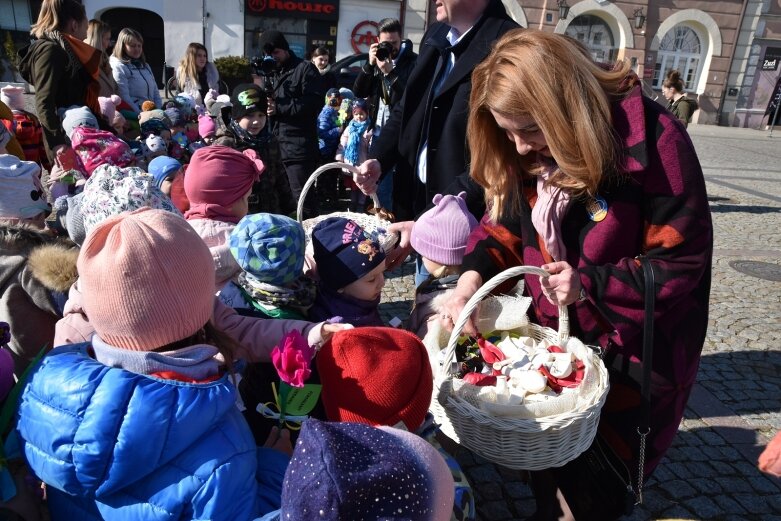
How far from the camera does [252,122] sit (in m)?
4.75

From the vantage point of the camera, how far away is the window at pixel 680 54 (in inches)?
893

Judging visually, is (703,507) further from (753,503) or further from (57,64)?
(57,64)

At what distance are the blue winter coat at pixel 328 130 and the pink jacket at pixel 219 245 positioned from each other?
4.15 m

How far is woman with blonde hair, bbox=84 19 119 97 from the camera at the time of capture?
186 inches

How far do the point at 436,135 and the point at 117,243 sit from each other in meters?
1.92

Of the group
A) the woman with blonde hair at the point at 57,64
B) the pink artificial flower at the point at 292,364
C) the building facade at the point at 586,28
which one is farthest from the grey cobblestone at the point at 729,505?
the building facade at the point at 586,28

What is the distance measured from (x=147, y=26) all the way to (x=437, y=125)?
2115cm

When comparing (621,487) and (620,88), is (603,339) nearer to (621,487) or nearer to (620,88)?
(621,487)

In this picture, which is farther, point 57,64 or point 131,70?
point 131,70

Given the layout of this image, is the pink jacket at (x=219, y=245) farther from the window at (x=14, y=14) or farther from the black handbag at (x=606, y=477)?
the window at (x=14, y=14)

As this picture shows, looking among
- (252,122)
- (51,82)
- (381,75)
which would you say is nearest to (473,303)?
(252,122)

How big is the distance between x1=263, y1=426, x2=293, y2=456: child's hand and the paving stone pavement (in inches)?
49.1

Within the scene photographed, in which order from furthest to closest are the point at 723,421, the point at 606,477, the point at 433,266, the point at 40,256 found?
1. the point at 723,421
2. the point at 433,266
3. the point at 40,256
4. the point at 606,477

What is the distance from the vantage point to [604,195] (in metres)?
1.67
